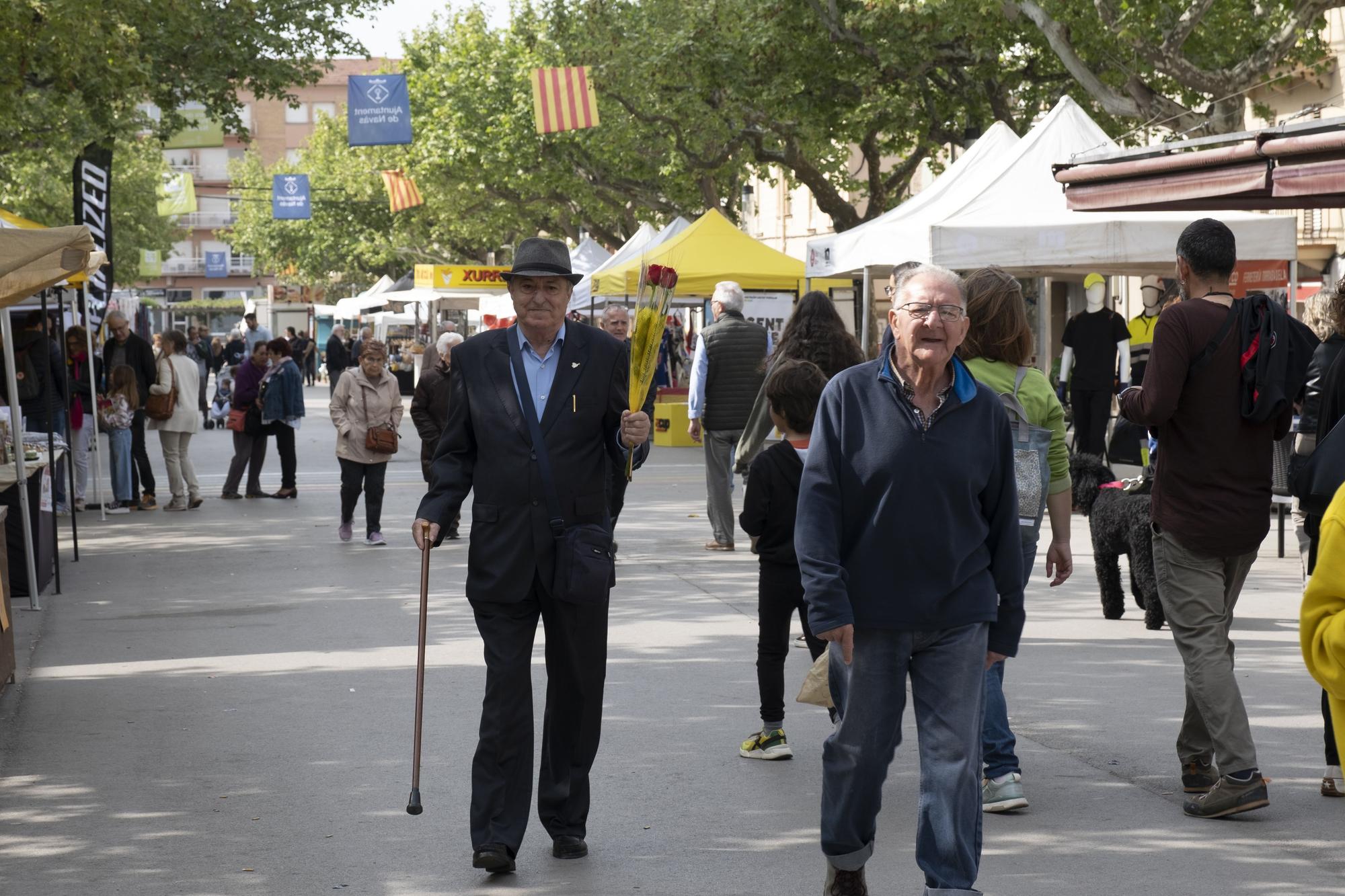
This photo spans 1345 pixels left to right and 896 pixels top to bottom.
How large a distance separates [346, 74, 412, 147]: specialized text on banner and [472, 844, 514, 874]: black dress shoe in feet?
75.9

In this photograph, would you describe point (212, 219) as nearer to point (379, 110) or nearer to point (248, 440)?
point (379, 110)

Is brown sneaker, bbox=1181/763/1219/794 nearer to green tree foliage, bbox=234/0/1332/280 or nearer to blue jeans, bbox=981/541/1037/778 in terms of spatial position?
blue jeans, bbox=981/541/1037/778

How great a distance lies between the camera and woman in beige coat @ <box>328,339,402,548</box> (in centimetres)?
1351

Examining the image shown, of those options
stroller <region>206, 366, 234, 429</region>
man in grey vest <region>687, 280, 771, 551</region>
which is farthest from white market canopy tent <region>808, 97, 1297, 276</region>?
stroller <region>206, 366, 234, 429</region>

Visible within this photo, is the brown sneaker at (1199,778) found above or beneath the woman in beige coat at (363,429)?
beneath

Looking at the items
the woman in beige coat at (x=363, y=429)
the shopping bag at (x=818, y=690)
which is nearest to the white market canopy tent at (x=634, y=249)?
the woman in beige coat at (x=363, y=429)

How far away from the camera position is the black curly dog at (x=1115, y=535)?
347 inches

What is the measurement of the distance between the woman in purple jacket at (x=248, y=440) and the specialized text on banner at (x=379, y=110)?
9976 millimetres

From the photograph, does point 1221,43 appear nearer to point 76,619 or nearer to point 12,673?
point 76,619

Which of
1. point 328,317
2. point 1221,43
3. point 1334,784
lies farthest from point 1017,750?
point 328,317

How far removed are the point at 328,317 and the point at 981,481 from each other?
249ft

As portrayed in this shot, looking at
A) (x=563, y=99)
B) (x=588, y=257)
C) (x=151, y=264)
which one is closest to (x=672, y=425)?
(x=563, y=99)

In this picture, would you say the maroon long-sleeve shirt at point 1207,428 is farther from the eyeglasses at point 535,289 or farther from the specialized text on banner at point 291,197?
the specialized text on banner at point 291,197

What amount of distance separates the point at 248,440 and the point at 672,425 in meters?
7.80
